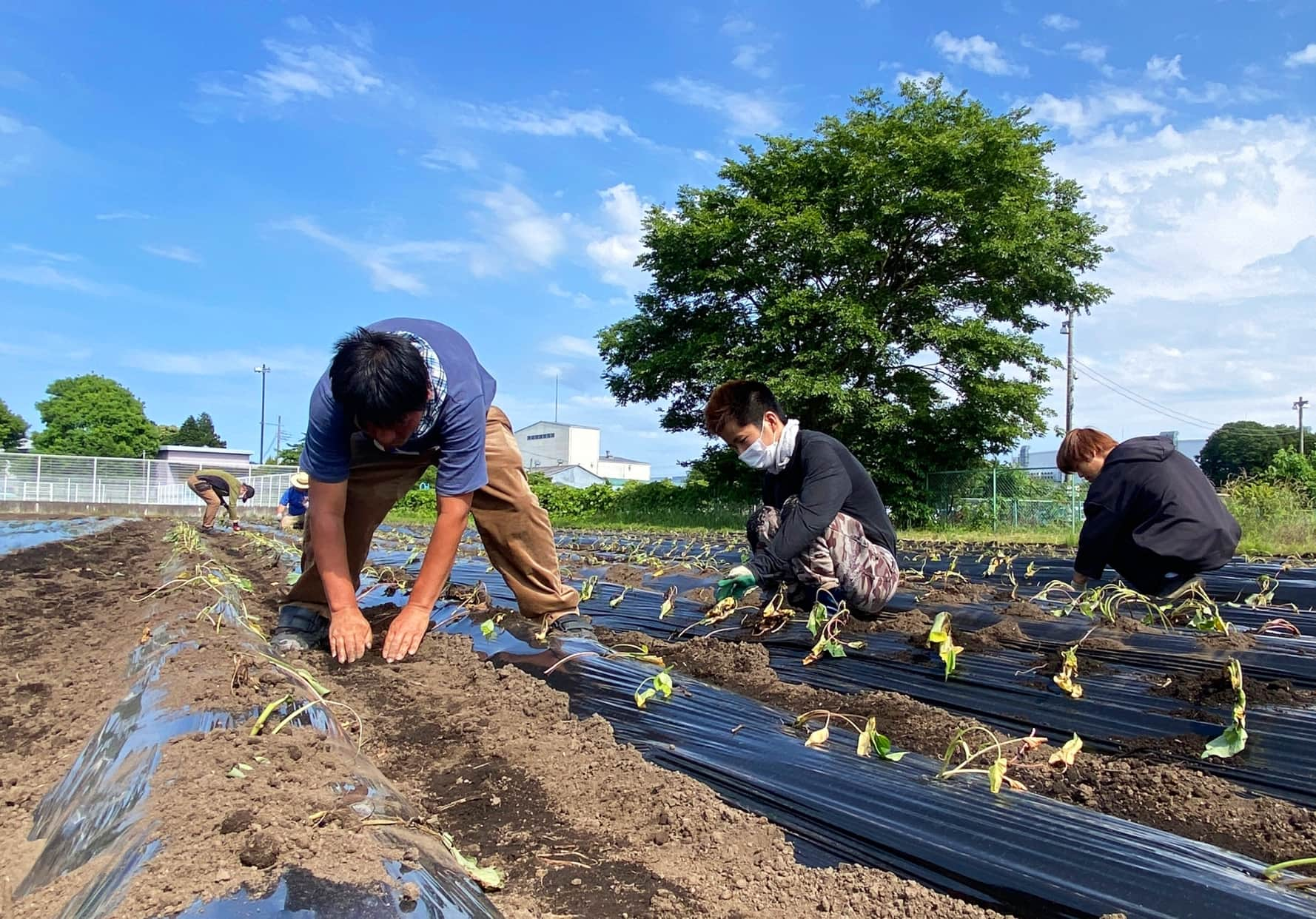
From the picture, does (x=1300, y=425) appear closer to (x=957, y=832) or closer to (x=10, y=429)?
(x=957, y=832)

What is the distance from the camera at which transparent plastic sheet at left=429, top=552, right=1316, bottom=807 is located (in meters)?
2.02

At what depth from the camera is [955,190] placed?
17062mm

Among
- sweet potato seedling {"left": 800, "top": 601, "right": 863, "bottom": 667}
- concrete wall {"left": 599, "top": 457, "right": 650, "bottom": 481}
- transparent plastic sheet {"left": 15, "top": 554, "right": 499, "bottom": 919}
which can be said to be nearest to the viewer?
transparent plastic sheet {"left": 15, "top": 554, "right": 499, "bottom": 919}

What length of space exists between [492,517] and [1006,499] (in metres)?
14.4

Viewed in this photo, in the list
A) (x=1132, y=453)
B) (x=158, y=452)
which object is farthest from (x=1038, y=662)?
(x=158, y=452)

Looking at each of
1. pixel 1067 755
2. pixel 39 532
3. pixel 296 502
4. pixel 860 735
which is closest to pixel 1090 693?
pixel 1067 755

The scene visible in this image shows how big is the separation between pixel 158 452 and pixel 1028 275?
188ft

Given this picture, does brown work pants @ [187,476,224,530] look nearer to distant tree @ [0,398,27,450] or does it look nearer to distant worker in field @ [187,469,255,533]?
distant worker in field @ [187,469,255,533]

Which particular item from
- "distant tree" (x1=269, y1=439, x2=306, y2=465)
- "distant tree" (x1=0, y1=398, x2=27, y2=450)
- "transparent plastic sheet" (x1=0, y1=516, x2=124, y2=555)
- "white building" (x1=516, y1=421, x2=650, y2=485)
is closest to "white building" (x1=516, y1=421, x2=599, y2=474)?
"white building" (x1=516, y1=421, x2=650, y2=485)

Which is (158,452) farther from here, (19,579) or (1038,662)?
(1038,662)

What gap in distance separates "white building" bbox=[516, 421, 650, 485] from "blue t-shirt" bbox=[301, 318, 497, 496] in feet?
181

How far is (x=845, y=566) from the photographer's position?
145 inches

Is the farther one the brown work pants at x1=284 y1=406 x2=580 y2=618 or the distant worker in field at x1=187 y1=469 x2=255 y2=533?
the distant worker in field at x1=187 y1=469 x2=255 y2=533

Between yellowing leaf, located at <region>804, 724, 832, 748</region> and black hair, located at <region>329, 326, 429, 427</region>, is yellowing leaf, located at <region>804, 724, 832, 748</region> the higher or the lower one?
the lower one
